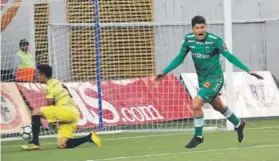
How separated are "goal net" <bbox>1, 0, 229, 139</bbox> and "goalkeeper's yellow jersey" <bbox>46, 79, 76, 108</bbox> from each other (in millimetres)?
3483

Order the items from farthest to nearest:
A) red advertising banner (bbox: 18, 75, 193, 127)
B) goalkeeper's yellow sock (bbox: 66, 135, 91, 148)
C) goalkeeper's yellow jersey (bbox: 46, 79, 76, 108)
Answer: red advertising banner (bbox: 18, 75, 193, 127) → goalkeeper's yellow sock (bbox: 66, 135, 91, 148) → goalkeeper's yellow jersey (bbox: 46, 79, 76, 108)

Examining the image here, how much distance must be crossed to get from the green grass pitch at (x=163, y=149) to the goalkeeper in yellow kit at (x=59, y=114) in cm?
16

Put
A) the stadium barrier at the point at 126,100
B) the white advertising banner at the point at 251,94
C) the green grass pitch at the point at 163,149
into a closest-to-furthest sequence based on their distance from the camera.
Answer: the green grass pitch at the point at 163,149, the stadium barrier at the point at 126,100, the white advertising banner at the point at 251,94

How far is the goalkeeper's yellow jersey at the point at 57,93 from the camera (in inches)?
593

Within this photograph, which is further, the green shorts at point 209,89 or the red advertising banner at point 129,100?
the red advertising banner at point 129,100

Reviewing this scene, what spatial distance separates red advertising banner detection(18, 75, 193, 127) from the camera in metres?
19.3

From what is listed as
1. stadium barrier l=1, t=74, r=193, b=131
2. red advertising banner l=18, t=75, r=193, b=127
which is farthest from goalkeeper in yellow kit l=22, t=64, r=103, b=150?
red advertising banner l=18, t=75, r=193, b=127

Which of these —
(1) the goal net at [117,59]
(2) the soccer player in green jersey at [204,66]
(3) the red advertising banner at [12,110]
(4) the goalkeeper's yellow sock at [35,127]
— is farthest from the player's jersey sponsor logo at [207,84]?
(3) the red advertising banner at [12,110]

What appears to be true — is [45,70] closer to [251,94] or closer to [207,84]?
[207,84]

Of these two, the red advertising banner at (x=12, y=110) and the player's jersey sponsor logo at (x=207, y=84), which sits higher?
the player's jersey sponsor logo at (x=207, y=84)

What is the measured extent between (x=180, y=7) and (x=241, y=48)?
2.26 metres

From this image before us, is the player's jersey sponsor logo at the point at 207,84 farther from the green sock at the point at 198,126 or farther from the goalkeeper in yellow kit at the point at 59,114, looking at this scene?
the goalkeeper in yellow kit at the point at 59,114

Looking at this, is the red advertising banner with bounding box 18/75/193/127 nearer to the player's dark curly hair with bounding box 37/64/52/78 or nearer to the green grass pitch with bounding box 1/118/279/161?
the green grass pitch with bounding box 1/118/279/161

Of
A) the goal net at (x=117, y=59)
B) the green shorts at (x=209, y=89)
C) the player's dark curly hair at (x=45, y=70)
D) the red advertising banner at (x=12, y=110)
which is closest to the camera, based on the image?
the green shorts at (x=209, y=89)
